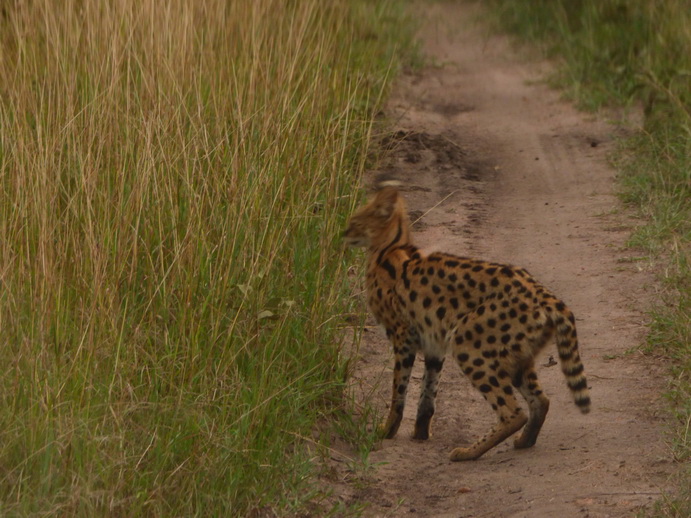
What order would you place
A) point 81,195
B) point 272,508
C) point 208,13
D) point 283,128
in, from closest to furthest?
point 272,508, point 81,195, point 283,128, point 208,13

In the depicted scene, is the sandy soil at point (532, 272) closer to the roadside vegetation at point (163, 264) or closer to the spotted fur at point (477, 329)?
the spotted fur at point (477, 329)

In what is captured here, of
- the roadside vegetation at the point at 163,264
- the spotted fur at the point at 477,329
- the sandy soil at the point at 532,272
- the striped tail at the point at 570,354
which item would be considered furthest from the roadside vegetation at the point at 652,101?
the roadside vegetation at the point at 163,264

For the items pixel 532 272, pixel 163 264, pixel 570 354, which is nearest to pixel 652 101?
pixel 532 272

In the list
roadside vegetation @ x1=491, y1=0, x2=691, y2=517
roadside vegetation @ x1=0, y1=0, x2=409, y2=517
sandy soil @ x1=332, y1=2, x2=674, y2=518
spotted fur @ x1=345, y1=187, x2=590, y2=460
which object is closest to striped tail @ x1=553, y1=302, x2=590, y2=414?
spotted fur @ x1=345, y1=187, x2=590, y2=460

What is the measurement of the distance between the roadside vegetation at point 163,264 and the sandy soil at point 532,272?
472mm

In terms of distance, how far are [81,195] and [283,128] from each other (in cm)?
128

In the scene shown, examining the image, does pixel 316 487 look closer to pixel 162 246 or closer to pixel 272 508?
pixel 272 508

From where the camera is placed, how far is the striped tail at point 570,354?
4535mm

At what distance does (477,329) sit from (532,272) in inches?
76.8

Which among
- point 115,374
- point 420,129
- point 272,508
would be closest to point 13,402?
point 115,374

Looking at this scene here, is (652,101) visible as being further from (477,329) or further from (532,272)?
(477,329)

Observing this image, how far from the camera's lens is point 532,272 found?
650 cm

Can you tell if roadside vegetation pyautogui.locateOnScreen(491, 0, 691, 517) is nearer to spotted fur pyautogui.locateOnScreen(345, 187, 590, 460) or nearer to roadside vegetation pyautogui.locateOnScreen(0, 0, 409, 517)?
spotted fur pyautogui.locateOnScreen(345, 187, 590, 460)

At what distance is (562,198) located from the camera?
304 inches
